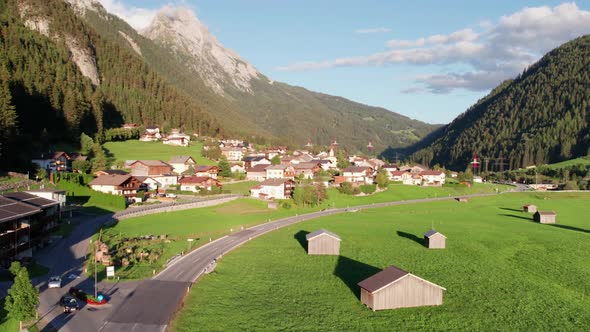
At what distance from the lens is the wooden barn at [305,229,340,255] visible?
186 feet

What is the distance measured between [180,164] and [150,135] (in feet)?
135

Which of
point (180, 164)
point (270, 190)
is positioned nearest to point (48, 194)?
point (270, 190)

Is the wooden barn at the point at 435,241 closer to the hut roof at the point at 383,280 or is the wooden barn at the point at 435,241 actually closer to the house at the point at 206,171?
the hut roof at the point at 383,280

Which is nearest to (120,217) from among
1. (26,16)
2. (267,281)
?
(267,281)

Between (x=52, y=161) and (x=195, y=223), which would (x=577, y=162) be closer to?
(x=195, y=223)

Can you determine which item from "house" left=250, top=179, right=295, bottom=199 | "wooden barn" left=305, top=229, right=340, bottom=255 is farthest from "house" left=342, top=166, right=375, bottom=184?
"wooden barn" left=305, top=229, right=340, bottom=255

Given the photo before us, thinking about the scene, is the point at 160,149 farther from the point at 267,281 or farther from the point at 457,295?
the point at 457,295

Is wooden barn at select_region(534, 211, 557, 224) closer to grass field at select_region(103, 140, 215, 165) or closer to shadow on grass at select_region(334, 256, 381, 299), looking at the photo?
shadow on grass at select_region(334, 256, 381, 299)

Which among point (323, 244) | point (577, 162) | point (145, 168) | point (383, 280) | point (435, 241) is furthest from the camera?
point (577, 162)

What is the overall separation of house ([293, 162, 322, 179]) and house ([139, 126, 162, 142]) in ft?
177

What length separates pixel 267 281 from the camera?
4434 cm

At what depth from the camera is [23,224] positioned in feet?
156

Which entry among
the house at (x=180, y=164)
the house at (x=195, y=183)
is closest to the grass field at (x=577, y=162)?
the house at (x=180, y=164)

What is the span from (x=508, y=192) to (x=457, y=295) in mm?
110849
